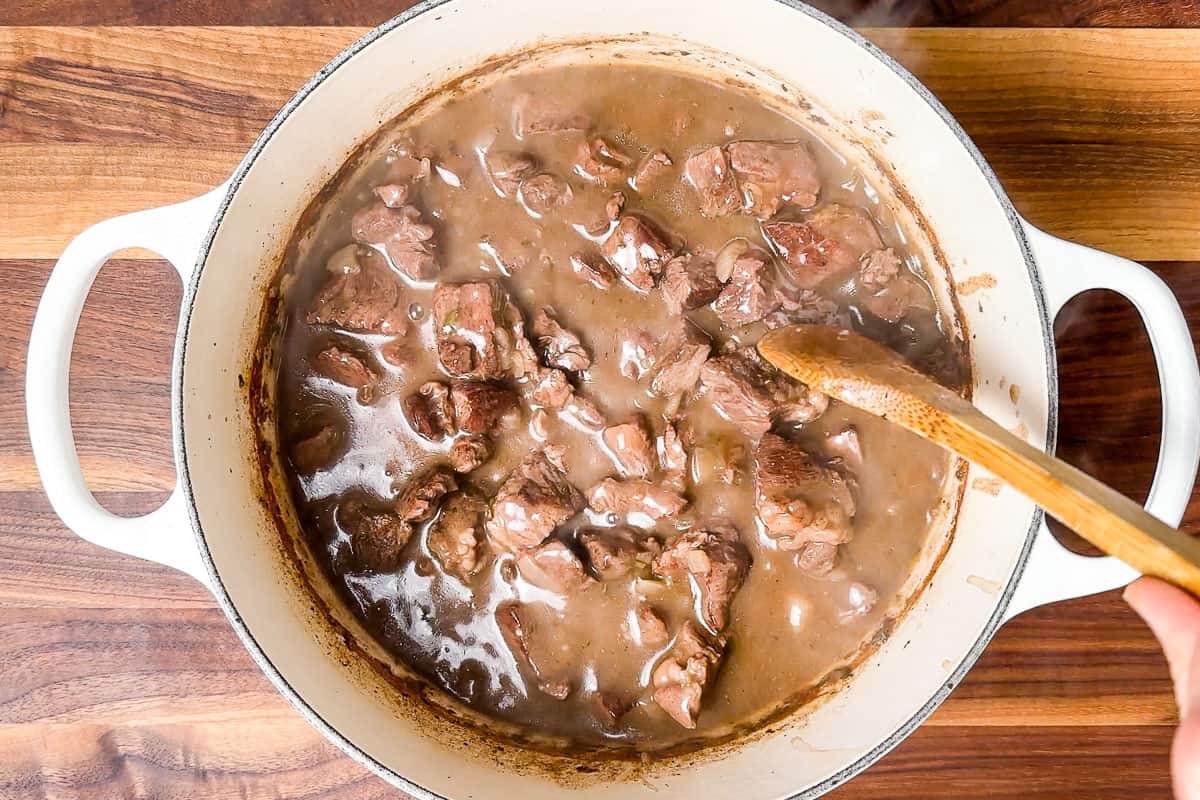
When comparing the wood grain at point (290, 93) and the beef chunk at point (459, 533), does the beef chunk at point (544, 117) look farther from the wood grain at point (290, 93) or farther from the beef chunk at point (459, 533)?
the beef chunk at point (459, 533)

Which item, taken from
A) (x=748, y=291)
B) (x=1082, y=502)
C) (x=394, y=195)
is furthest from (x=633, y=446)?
(x=1082, y=502)

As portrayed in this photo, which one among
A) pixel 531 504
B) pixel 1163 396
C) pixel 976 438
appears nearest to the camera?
pixel 976 438

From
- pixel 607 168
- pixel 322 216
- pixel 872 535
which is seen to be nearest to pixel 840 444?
pixel 872 535

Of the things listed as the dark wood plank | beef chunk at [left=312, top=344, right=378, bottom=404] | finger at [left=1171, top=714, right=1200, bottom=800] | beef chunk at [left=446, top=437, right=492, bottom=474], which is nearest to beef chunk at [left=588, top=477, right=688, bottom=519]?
beef chunk at [left=446, top=437, right=492, bottom=474]

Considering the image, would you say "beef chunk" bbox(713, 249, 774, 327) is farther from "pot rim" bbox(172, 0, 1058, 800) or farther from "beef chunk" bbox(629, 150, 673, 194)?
"pot rim" bbox(172, 0, 1058, 800)

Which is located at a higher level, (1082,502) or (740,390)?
(740,390)

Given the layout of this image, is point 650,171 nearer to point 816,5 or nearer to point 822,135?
point 822,135
